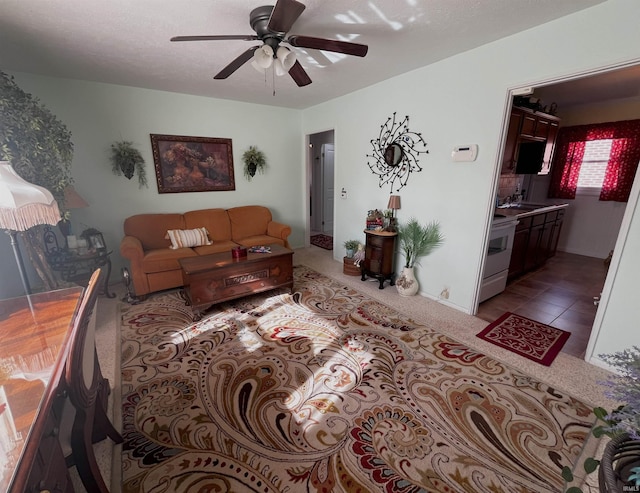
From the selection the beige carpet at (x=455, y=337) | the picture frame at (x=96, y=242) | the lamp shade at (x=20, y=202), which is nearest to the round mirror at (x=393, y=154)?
the beige carpet at (x=455, y=337)

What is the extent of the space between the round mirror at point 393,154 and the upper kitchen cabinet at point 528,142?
1.23 meters

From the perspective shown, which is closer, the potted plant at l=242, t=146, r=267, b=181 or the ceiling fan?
the ceiling fan

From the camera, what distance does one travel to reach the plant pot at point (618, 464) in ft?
2.56

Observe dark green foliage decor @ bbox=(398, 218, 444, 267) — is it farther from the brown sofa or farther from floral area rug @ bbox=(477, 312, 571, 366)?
the brown sofa

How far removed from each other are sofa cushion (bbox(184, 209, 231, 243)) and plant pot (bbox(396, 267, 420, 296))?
8.57 ft

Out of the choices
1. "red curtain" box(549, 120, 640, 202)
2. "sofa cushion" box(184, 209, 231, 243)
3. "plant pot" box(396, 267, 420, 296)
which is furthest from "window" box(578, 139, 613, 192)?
"sofa cushion" box(184, 209, 231, 243)

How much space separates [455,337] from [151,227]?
12.7 ft

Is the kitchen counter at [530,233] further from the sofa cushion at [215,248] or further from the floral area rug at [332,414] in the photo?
the sofa cushion at [215,248]

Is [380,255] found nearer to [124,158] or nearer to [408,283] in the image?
[408,283]

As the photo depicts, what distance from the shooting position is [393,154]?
3.46 m

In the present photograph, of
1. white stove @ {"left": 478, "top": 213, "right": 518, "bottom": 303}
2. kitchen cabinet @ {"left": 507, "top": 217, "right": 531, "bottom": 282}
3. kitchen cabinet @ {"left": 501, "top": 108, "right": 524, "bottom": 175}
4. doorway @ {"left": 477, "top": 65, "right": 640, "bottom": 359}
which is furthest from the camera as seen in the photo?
kitchen cabinet @ {"left": 507, "top": 217, "right": 531, "bottom": 282}

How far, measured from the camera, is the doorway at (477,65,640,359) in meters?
2.94

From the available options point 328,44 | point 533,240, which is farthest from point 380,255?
point 328,44


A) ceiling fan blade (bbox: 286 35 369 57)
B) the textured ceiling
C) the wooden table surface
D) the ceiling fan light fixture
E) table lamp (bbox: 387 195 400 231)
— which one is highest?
the textured ceiling
